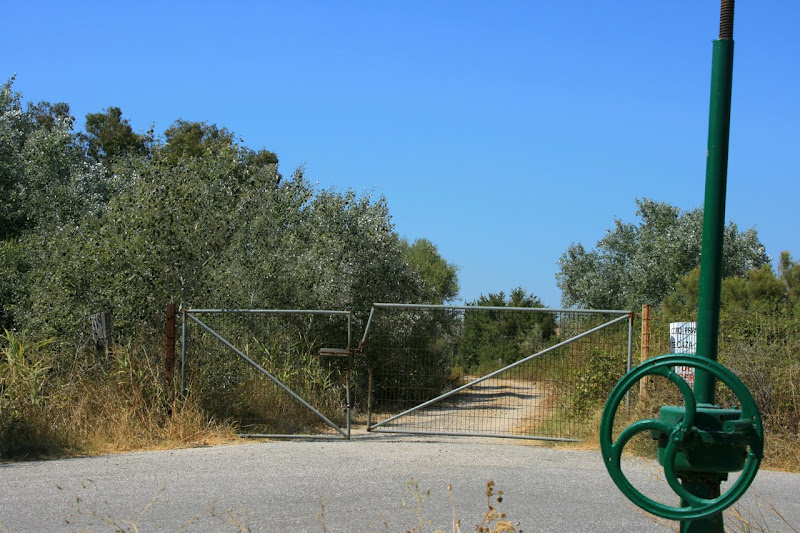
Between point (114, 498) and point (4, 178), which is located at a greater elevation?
point (4, 178)

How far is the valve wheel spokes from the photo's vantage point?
3.13 m

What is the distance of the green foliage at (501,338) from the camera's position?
36.2 feet

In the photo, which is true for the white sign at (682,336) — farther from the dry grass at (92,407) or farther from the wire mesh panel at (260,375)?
the dry grass at (92,407)

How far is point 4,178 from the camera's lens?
71.7 feet

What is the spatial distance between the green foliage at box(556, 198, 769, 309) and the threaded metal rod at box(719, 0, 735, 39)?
25879 millimetres

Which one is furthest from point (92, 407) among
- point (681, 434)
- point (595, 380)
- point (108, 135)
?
point (108, 135)

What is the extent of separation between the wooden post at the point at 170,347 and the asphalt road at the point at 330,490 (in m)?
1.42

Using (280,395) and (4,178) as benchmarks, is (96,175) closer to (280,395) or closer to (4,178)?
(4,178)

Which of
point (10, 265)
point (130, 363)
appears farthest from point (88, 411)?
point (10, 265)

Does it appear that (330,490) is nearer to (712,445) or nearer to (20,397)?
(20,397)

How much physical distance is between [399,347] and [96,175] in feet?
53.1

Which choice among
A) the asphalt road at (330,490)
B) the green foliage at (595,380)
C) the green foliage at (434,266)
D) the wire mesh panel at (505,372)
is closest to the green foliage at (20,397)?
the asphalt road at (330,490)

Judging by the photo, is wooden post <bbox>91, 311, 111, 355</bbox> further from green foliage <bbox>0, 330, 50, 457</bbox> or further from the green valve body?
the green valve body

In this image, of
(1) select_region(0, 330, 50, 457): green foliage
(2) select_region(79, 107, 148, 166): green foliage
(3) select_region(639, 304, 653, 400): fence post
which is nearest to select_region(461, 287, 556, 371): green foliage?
(3) select_region(639, 304, 653, 400): fence post
